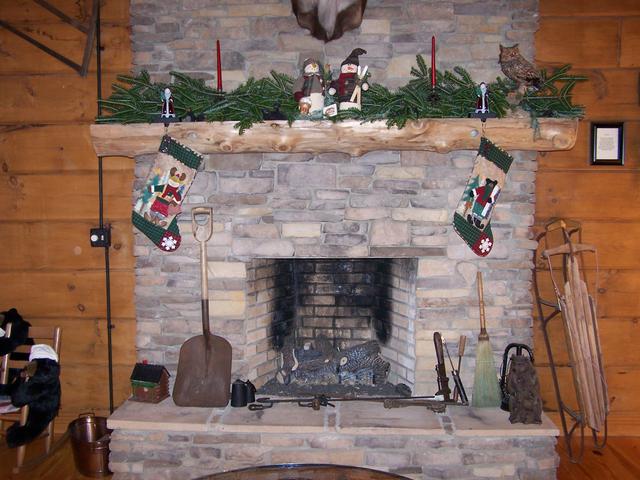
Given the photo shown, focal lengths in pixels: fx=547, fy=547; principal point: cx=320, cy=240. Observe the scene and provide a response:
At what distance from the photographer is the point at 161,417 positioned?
270cm

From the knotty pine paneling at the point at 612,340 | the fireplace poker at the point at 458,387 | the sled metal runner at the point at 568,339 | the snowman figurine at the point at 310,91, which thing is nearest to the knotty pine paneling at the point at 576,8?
the sled metal runner at the point at 568,339

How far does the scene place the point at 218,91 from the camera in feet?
8.89

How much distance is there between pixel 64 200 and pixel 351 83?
1.84 meters

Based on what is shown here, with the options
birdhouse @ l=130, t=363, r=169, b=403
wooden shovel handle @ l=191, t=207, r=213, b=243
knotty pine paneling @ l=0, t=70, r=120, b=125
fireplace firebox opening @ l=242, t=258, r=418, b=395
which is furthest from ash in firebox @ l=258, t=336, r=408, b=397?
knotty pine paneling @ l=0, t=70, r=120, b=125

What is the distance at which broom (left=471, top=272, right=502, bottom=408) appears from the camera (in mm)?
2779

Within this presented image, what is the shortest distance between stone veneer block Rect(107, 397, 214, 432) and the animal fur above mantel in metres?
2.01

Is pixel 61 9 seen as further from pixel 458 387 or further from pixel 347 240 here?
pixel 458 387

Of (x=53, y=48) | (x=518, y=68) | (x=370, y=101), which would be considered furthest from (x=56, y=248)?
(x=518, y=68)

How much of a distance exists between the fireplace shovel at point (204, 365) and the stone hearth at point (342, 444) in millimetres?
142

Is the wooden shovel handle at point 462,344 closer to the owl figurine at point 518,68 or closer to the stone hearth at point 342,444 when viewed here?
the stone hearth at point 342,444

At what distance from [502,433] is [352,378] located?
0.92 m

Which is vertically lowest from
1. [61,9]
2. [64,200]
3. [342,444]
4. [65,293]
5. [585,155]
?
[342,444]

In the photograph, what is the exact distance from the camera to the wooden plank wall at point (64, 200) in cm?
318

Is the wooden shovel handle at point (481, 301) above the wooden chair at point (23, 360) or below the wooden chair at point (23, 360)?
above
